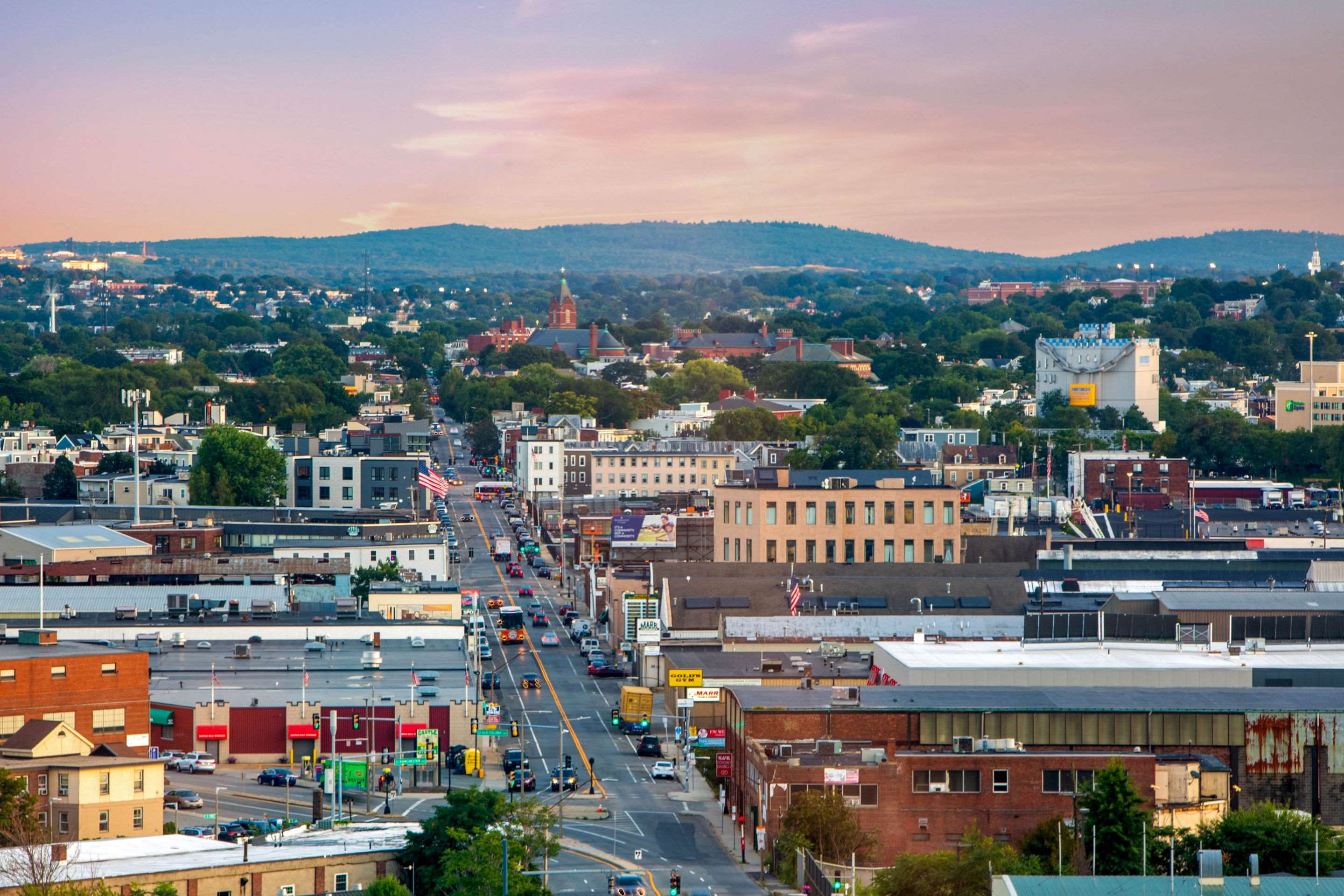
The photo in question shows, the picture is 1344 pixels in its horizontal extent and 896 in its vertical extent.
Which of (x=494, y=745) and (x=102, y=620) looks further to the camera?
(x=102, y=620)

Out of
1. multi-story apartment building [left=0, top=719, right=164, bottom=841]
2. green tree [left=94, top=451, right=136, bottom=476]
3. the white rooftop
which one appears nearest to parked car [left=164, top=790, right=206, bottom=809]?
multi-story apartment building [left=0, top=719, right=164, bottom=841]

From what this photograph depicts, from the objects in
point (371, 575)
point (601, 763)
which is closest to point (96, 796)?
point (601, 763)

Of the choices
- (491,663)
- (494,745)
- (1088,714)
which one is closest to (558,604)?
(491,663)

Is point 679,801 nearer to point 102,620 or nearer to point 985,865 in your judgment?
point 985,865

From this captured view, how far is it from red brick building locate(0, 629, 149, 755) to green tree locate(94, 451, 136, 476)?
105097mm

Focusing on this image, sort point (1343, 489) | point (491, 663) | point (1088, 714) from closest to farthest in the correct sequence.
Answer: point (1088, 714) < point (491, 663) < point (1343, 489)

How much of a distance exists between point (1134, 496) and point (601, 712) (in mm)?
87341

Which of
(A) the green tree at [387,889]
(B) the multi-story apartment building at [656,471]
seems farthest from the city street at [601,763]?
(B) the multi-story apartment building at [656,471]

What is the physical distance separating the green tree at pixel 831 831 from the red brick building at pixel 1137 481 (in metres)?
113

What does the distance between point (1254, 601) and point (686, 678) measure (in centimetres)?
2347

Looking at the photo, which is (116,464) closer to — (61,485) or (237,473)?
(61,485)

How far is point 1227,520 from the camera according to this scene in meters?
145

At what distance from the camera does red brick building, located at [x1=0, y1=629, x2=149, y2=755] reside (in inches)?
2832

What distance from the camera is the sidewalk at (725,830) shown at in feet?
204
